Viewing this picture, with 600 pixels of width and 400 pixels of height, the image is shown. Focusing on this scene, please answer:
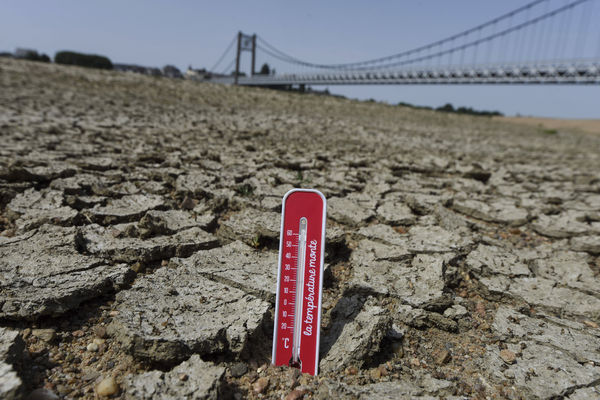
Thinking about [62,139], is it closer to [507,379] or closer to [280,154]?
[280,154]

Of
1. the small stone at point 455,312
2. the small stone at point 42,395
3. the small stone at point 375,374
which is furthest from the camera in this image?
the small stone at point 455,312

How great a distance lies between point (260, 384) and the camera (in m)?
1.00

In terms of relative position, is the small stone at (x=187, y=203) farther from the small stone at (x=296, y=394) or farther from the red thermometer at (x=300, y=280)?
the small stone at (x=296, y=394)

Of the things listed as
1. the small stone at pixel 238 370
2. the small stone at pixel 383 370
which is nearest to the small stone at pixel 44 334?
the small stone at pixel 238 370

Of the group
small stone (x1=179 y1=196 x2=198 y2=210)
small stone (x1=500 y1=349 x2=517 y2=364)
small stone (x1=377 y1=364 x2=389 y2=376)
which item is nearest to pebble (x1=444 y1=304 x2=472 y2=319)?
small stone (x1=500 y1=349 x2=517 y2=364)

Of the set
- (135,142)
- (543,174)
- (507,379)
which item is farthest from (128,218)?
(543,174)

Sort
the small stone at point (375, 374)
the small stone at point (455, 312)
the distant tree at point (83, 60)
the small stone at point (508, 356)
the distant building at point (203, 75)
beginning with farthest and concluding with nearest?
the distant building at point (203, 75), the distant tree at point (83, 60), the small stone at point (455, 312), the small stone at point (508, 356), the small stone at point (375, 374)

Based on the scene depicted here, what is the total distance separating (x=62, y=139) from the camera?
3289 millimetres

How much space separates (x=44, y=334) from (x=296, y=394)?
0.75 m

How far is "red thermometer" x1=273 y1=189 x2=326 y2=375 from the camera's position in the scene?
1054 millimetres

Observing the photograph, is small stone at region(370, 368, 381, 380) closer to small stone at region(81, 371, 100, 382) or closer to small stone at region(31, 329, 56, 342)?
small stone at region(81, 371, 100, 382)

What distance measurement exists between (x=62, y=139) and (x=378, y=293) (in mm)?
3159

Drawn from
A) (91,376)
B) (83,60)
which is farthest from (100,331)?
(83,60)

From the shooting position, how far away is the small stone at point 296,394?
961 mm
